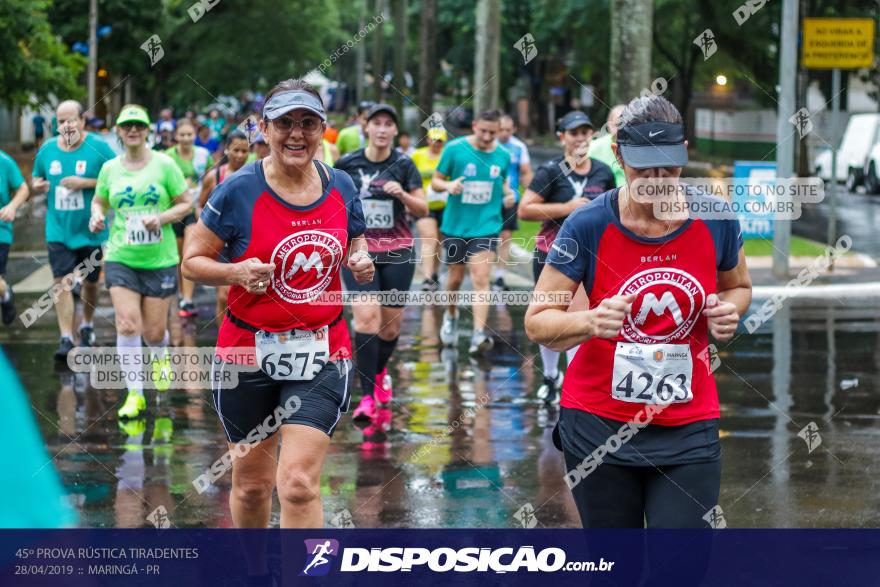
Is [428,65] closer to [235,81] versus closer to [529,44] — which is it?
[529,44]

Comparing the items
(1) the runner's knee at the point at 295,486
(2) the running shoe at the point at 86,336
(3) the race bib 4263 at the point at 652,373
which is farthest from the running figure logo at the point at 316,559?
(2) the running shoe at the point at 86,336

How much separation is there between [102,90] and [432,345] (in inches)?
1581

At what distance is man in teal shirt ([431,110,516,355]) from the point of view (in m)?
11.9

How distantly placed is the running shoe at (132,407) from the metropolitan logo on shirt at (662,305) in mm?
5658

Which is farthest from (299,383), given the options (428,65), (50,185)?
(428,65)

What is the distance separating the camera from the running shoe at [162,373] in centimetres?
1003

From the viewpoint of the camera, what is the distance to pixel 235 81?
57.4 m

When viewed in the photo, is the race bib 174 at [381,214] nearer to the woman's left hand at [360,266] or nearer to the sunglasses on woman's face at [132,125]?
the sunglasses on woman's face at [132,125]

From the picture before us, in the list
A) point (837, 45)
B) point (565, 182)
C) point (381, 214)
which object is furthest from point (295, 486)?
point (837, 45)

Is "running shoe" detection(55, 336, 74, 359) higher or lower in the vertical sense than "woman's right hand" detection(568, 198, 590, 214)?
lower

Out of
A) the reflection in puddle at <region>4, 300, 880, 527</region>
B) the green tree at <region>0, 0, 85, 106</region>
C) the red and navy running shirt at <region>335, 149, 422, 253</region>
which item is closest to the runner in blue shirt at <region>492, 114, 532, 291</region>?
the reflection in puddle at <region>4, 300, 880, 527</region>

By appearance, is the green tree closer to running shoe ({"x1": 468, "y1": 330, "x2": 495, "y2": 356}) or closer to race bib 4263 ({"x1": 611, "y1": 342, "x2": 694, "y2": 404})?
running shoe ({"x1": 468, "y1": 330, "x2": 495, "y2": 356})

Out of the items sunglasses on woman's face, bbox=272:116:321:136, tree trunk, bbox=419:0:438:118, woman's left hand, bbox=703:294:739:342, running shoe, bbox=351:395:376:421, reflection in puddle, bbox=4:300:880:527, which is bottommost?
reflection in puddle, bbox=4:300:880:527

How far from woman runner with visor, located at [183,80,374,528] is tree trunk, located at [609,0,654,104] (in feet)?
43.5
